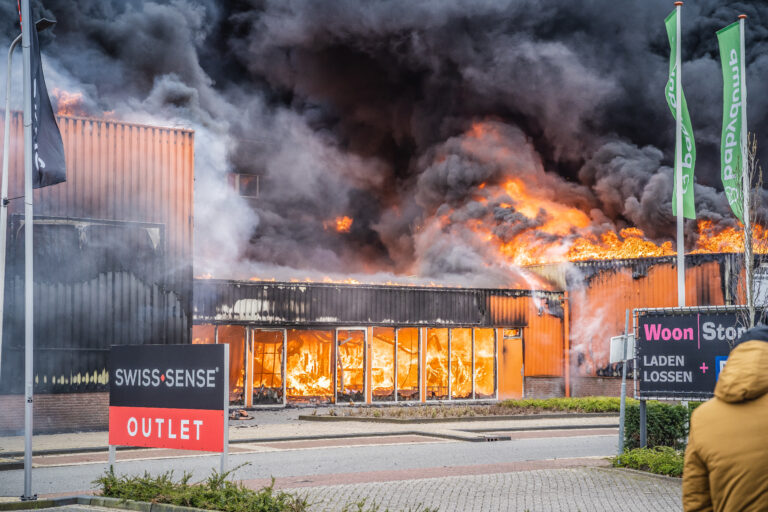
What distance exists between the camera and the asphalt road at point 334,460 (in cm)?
1375

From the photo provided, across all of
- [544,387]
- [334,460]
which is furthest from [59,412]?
[544,387]

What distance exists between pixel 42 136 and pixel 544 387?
957 inches

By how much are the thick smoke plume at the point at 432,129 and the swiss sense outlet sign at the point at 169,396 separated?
→ 33391 mm

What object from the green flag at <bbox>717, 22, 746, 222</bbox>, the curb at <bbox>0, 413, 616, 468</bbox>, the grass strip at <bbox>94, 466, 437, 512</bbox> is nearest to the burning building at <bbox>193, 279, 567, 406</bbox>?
the curb at <bbox>0, 413, 616, 468</bbox>

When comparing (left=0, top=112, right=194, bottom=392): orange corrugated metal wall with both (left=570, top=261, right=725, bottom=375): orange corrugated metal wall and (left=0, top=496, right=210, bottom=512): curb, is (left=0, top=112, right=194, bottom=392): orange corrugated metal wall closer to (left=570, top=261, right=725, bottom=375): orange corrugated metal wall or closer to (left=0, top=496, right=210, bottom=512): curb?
(left=0, top=496, right=210, bottom=512): curb

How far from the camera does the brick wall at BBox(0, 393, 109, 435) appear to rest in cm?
2086

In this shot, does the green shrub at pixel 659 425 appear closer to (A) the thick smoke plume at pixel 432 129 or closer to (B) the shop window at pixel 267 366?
(B) the shop window at pixel 267 366

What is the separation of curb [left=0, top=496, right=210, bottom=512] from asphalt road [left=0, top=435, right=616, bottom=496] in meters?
1.21

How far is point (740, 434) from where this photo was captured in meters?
4.13

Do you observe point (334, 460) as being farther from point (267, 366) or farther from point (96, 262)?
point (267, 366)

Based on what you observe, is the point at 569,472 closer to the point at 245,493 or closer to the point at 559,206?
the point at 245,493

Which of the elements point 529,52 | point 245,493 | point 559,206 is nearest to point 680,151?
point 245,493

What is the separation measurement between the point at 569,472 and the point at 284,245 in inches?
1638

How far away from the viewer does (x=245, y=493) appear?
9953 millimetres
